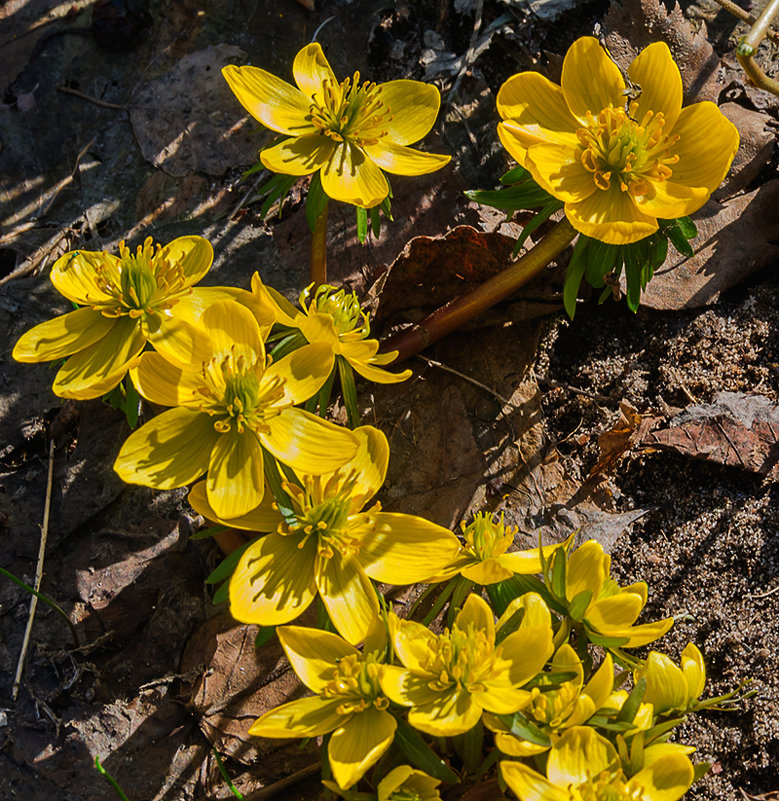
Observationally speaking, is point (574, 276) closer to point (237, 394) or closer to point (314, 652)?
point (237, 394)

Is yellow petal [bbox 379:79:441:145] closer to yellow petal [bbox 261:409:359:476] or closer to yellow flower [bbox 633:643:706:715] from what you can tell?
yellow petal [bbox 261:409:359:476]

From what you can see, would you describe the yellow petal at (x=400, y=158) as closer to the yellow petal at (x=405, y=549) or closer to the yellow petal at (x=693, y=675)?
the yellow petal at (x=405, y=549)

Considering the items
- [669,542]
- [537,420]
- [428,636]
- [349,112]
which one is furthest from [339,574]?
[349,112]

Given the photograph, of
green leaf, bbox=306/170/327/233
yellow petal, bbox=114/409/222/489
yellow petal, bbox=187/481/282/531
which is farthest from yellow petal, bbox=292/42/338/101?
yellow petal, bbox=187/481/282/531

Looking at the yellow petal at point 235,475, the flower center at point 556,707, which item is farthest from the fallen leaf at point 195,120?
the flower center at point 556,707

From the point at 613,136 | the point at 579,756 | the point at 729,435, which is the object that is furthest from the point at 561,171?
the point at 579,756

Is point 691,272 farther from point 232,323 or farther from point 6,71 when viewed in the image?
point 6,71
